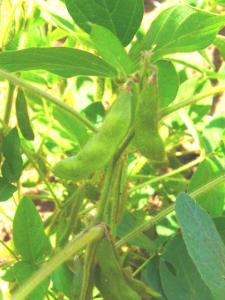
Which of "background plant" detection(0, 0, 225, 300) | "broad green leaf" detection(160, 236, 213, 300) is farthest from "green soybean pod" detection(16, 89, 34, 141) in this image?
"broad green leaf" detection(160, 236, 213, 300)

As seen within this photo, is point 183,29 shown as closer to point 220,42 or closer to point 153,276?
point 220,42

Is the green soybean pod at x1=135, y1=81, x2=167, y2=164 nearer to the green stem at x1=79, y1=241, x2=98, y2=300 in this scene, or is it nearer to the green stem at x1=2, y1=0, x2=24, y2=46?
the green stem at x1=79, y1=241, x2=98, y2=300

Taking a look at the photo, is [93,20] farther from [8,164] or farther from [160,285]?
[160,285]

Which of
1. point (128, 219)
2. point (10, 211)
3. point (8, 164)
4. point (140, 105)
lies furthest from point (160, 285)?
point (10, 211)

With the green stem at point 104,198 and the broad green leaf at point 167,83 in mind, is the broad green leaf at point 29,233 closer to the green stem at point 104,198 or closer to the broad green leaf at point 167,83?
the green stem at point 104,198

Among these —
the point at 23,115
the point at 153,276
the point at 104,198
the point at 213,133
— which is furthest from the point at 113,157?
the point at 213,133

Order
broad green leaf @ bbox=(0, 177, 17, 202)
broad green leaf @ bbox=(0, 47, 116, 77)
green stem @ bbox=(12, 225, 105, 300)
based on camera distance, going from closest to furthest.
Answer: green stem @ bbox=(12, 225, 105, 300) → broad green leaf @ bbox=(0, 47, 116, 77) → broad green leaf @ bbox=(0, 177, 17, 202)

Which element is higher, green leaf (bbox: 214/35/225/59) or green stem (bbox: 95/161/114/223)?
green leaf (bbox: 214/35/225/59)
